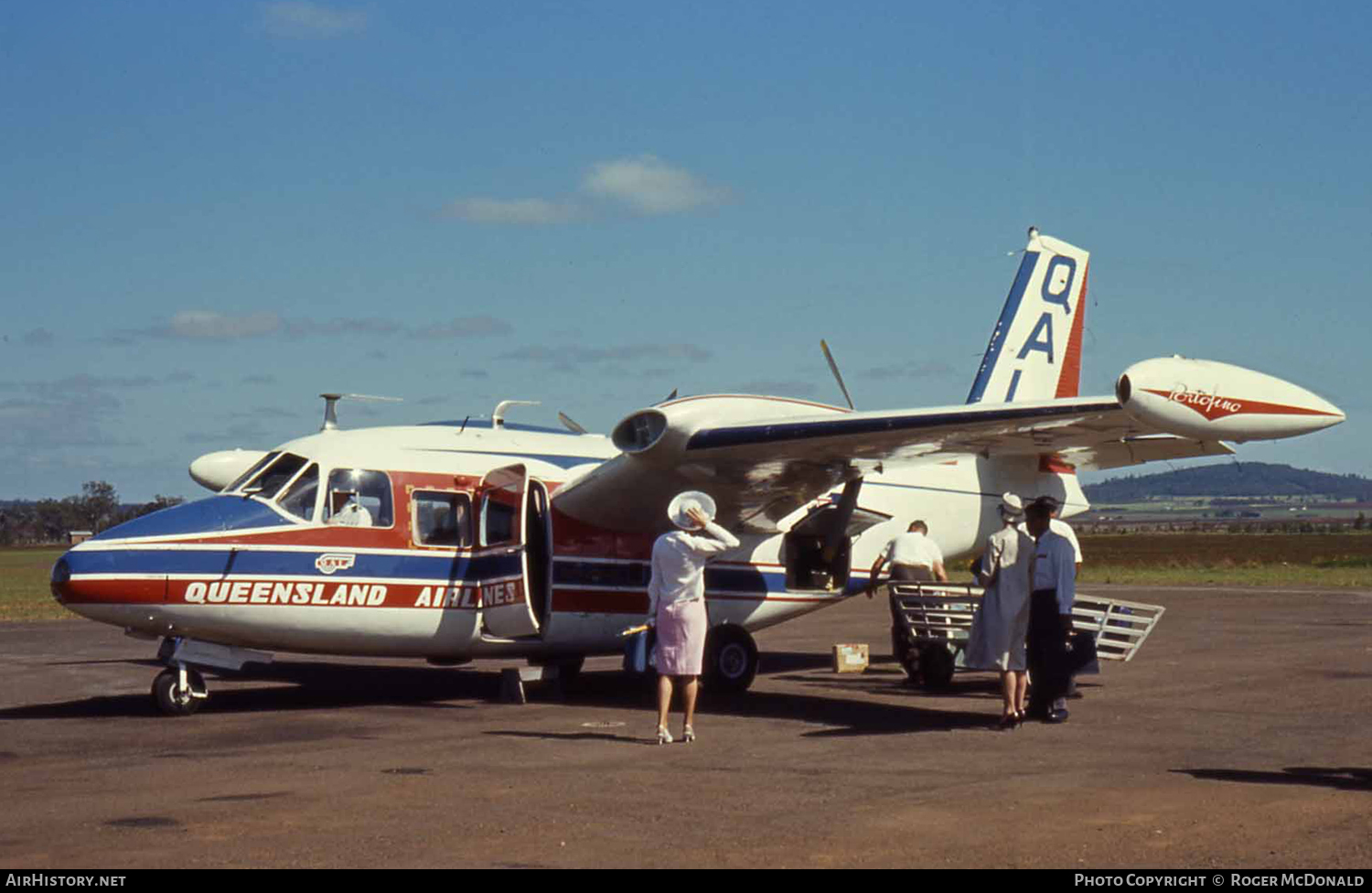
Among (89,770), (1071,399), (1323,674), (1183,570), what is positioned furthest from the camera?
(1183,570)

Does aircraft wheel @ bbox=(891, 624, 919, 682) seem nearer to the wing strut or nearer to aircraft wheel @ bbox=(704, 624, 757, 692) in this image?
the wing strut

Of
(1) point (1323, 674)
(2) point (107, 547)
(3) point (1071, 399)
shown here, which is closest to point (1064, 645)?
(3) point (1071, 399)

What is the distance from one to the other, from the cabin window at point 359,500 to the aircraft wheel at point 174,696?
2.01 metres

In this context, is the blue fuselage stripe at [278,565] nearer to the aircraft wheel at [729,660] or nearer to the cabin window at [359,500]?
the cabin window at [359,500]

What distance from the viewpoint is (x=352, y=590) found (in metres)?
14.4

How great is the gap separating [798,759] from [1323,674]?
7.96m

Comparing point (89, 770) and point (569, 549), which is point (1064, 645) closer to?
point (569, 549)

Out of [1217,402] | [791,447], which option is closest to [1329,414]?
[1217,402]

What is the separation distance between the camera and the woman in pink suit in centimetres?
1167

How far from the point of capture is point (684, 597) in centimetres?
1178

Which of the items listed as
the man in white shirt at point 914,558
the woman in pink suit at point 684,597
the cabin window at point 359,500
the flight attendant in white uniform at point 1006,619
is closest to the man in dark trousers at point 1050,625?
the flight attendant in white uniform at point 1006,619

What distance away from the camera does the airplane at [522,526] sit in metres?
13.5

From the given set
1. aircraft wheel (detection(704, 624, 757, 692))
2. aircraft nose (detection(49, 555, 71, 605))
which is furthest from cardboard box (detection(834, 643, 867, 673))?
aircraft nose (detection(49, 555, 71, 605))

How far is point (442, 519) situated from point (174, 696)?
299 cm
